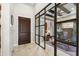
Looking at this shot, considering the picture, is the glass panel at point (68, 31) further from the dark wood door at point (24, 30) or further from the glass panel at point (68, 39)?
the dark wood door at point (24, 30)

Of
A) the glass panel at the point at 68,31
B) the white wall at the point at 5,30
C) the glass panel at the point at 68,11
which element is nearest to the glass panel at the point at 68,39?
the glass panel at the point at 68,31

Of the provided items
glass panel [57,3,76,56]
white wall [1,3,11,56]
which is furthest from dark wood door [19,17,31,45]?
glass panel [57,3,76,56]

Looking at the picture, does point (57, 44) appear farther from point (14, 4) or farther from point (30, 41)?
point (14, 4)

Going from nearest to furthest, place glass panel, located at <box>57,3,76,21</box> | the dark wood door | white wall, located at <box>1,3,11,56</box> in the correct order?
1. glass panel, located at <box>57,3,76,21</box>
2. white wall, located at <box>1,3,11,56</box>
3. the dark wood door

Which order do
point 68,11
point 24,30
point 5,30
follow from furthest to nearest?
point 24,30 → point 5,30 → point 68,11

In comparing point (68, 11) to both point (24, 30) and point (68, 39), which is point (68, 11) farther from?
point (24, 30)

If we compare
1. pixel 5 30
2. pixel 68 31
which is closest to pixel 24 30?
pixel 5 30

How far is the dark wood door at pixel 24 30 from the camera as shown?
1.65m

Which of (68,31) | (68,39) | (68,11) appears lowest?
(68,39)

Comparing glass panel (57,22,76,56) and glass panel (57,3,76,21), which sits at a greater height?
glass panel (57,3,76,21)

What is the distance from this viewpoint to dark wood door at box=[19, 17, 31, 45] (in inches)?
65.0

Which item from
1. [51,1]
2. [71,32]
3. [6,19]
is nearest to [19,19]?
[6,19]

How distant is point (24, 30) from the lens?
167 centimetres

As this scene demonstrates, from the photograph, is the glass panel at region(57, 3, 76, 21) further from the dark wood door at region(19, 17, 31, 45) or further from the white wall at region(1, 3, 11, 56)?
the white wall at region(1, 3, 11, 56)
